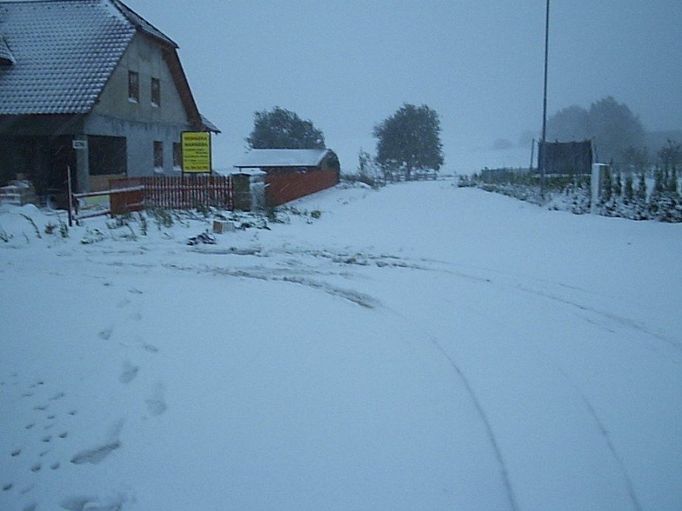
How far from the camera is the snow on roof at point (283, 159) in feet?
153

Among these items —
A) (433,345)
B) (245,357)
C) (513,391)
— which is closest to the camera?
(513,391)

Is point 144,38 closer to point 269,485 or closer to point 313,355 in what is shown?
point 313,355

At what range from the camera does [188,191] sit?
1897 centimetres

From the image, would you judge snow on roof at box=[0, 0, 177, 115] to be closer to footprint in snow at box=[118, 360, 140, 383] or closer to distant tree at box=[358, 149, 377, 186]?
footprint in snow at box=[118, 360, 140, 383]

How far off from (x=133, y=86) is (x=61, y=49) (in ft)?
9.02

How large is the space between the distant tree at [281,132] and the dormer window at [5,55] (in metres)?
41.4

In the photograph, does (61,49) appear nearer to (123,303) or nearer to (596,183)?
(596,183)

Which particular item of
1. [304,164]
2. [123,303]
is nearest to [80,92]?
[123,303]

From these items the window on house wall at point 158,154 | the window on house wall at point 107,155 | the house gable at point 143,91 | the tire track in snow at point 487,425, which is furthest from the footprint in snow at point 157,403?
the window on house wall at point 158,154

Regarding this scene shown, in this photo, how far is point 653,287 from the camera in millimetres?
8398

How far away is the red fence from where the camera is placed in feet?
61.5

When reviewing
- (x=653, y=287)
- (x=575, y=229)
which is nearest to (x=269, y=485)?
(x=653, y=287)

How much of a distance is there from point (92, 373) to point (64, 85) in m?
19.4

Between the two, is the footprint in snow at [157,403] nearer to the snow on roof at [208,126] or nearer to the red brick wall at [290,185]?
the red brick wall at [290,185]
